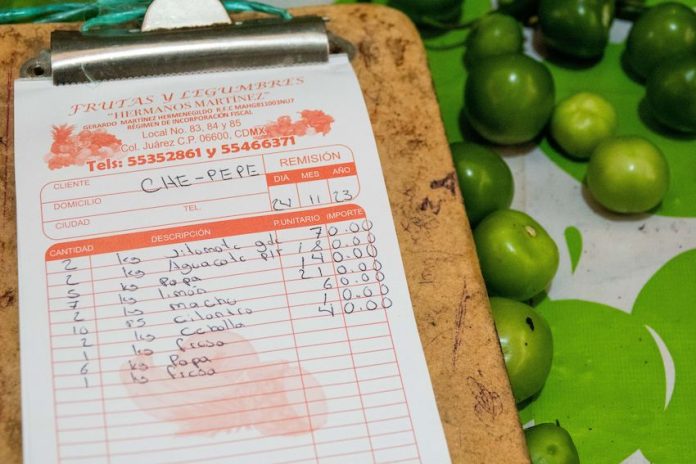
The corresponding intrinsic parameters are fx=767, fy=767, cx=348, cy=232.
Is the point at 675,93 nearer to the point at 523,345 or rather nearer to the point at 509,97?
the point at 509,97

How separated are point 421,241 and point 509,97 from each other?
28 centimetres

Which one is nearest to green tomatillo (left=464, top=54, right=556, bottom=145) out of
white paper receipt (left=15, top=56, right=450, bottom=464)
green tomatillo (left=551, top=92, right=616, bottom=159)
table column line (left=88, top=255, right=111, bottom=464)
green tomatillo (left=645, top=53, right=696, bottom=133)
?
green tomatillo (left=551, top=92, right=616, bottom=159)

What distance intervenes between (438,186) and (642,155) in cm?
30

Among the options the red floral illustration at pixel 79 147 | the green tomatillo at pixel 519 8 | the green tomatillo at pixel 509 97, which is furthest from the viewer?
the green tomatillo at pixel 519 8

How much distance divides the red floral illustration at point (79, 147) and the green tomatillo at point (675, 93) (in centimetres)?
68

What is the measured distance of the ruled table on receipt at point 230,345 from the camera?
627mm

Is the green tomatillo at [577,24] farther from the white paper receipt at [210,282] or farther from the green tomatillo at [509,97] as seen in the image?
the white paper receipt at [210,282]

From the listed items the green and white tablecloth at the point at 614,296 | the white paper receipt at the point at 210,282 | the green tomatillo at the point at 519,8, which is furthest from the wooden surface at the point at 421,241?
the green tomatillo at the point at 519,8

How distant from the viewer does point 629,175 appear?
92cm

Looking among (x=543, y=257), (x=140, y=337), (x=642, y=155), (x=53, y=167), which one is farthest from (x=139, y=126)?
(x=642, y=155)

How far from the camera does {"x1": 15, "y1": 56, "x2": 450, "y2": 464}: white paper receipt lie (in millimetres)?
631

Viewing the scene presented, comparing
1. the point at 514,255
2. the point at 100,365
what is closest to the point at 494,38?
the point at 514,255

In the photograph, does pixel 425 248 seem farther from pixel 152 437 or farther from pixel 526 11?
pixel 526 11

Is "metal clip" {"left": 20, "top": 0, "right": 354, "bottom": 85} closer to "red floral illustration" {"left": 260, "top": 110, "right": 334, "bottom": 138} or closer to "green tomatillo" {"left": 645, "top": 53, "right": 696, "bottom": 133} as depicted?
"red floral illustration" {"left": 260, "top": 110, "right": 334, "bottom": 138}
